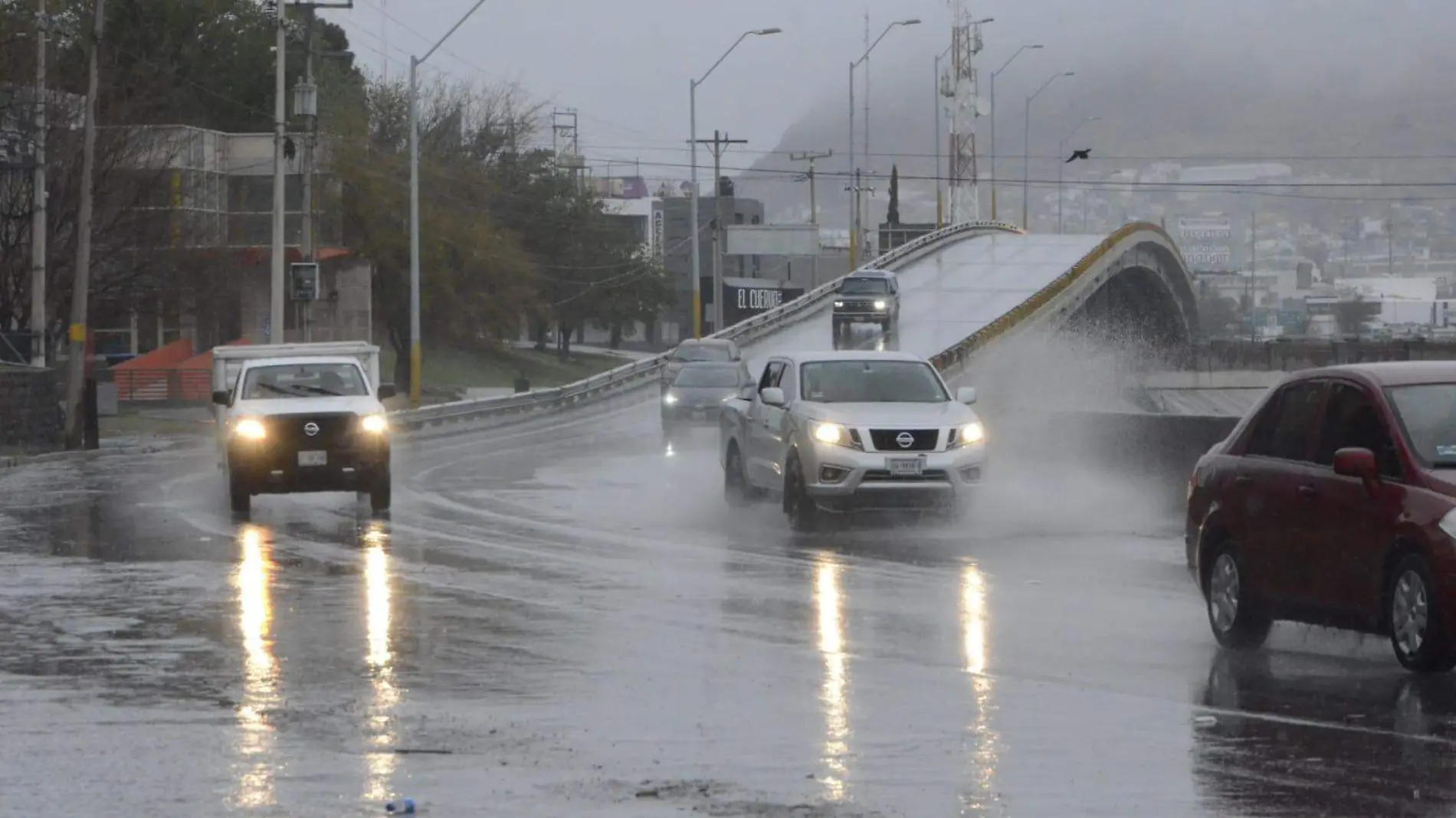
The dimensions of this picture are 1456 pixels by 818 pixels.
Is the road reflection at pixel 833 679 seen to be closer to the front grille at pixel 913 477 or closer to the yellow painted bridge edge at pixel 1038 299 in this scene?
the front grille at pixel 913 477

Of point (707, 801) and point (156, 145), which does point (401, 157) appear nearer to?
point (156, 145)

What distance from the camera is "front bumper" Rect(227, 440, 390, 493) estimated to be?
76.0 feet

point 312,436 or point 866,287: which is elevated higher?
point 866,287

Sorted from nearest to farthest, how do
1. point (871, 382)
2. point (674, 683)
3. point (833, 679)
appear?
1. point (674, 683)
2. point (833, 679)
3. point (871, 382)

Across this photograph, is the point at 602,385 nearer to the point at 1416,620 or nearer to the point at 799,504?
the point at 799,504

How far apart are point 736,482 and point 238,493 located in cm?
540

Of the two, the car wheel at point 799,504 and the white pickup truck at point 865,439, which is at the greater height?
the white pickup truck at point 865,439

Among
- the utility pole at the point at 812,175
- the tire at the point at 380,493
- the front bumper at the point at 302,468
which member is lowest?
the tire at the point at 380,493

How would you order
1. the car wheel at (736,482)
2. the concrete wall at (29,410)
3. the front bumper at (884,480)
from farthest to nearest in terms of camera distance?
1. the concrete wall at (29,410)
2. the car wheel at (736,482)
3. the front bumper at (884,480)

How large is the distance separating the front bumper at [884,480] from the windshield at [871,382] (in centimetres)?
124

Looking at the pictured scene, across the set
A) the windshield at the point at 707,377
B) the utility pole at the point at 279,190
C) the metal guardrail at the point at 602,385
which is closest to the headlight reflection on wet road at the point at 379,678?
the windshield at the point at 707,377

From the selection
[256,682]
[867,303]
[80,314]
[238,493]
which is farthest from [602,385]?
[256,682]

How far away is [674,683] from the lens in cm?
1091

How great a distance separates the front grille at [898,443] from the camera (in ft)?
69.0
